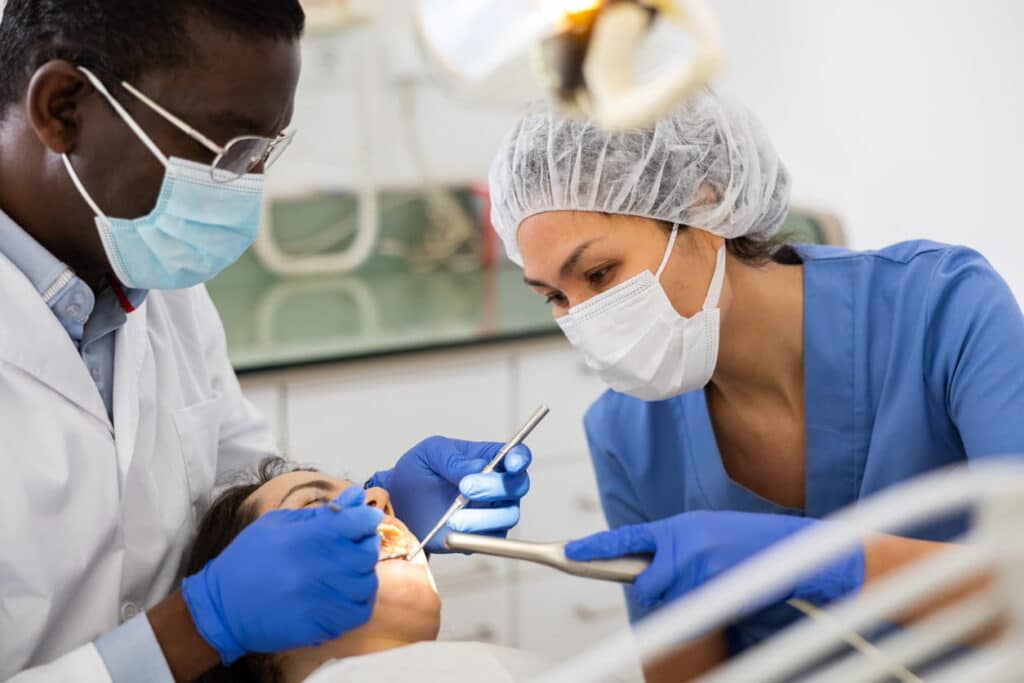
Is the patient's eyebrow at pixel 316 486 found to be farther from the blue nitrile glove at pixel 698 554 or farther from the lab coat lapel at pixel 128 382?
the blue nitrile glove at pixel 698 554

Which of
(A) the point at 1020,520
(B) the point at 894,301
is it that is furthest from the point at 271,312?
(A) the point at 1020,520

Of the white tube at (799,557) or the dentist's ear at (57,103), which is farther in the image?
the dentist's ear at (57,103)

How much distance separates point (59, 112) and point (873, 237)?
1343 mm

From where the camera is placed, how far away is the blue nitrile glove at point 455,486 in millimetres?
1325

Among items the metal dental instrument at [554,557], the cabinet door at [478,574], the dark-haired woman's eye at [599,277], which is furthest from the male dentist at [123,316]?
the cabinet door at [478,574]

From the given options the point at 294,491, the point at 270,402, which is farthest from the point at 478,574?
the point at 294,491

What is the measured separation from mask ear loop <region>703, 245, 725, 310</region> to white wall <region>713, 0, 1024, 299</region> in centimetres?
24

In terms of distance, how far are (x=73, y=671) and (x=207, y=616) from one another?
0.14 meters

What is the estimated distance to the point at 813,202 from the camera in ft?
7.28

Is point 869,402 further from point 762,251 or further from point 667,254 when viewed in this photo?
point 667,254

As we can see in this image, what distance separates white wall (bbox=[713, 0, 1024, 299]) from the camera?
154cm

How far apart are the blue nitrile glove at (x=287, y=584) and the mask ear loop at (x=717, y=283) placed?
54cm

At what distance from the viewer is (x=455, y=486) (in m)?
1.43

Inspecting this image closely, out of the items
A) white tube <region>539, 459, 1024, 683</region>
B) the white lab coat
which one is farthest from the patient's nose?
white tube <region>539, 459, 1024, 683</region>
